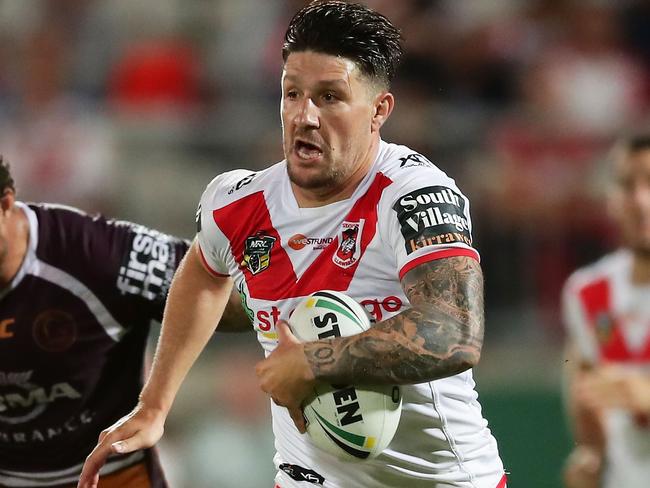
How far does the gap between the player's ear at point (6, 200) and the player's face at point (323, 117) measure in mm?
1316

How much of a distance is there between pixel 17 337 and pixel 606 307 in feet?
8.29

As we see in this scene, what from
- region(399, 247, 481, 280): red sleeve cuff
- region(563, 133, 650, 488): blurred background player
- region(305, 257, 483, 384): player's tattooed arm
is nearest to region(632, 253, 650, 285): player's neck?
region(563, 133, 650, 488): blurred background player

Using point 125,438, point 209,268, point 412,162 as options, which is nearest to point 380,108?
point 412,162

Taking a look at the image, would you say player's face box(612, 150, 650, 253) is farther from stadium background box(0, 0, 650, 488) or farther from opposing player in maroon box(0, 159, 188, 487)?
opposing player in maroon box(0, 159, 188, 487)

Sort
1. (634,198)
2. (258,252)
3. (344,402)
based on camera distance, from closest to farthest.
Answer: (344,402) → (258,252) → (634,198)

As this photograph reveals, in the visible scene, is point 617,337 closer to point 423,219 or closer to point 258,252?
point 258,252

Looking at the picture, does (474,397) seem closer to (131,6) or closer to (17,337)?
(17,337)

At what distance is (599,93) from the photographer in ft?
25.2

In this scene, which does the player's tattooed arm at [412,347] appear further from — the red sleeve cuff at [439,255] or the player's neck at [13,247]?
the player's neck at [13,247]

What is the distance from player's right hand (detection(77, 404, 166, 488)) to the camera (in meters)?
3.30

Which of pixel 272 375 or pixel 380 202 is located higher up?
pixel 380 202

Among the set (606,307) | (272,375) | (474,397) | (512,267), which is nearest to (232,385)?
(512,267)

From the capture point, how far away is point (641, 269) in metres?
4.92

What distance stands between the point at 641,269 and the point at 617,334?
0.30m
